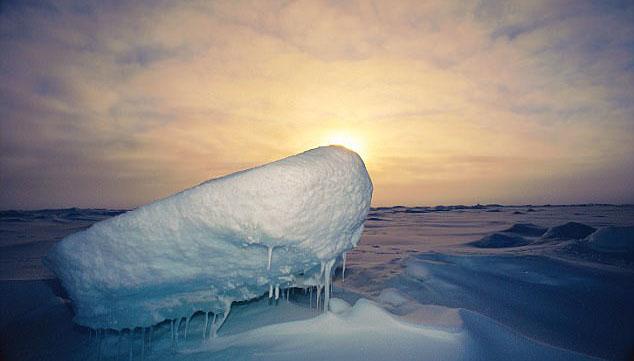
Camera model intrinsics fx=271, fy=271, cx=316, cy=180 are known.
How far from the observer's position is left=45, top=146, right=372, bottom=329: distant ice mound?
213 centimetres

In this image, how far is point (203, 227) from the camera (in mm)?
2143

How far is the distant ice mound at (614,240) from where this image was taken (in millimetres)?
6258

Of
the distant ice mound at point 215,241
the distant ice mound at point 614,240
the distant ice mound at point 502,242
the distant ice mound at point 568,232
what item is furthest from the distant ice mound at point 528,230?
the distant ice mound at point 215,241

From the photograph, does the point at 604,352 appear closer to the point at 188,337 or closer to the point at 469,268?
the point at 469,268

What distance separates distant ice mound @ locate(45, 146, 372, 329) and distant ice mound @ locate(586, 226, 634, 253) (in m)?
7.35

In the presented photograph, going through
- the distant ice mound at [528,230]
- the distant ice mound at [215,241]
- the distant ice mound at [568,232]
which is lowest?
the distant ice mound at [528,230]

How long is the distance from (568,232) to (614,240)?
7.92ft

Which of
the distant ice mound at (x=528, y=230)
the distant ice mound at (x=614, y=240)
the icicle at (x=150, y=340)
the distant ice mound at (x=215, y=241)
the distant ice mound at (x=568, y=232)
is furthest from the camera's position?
the distant ice mound at (x=528, y=230)

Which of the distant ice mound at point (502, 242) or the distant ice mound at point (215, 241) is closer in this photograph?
the distant ice mound at point (215, 241)

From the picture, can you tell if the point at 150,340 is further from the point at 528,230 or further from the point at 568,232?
the point at 528,230

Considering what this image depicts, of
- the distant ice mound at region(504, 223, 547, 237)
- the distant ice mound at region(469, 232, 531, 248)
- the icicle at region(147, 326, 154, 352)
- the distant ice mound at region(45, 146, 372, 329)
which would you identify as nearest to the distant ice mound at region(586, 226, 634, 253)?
the distant ice mound at region(469, 232, 531, 248)

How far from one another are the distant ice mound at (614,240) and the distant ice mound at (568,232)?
1736 millimetres

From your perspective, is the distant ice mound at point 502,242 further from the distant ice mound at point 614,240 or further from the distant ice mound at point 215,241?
A: the distant ice mound at point 215,241

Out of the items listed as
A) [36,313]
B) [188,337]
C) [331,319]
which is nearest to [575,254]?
[331,319]
